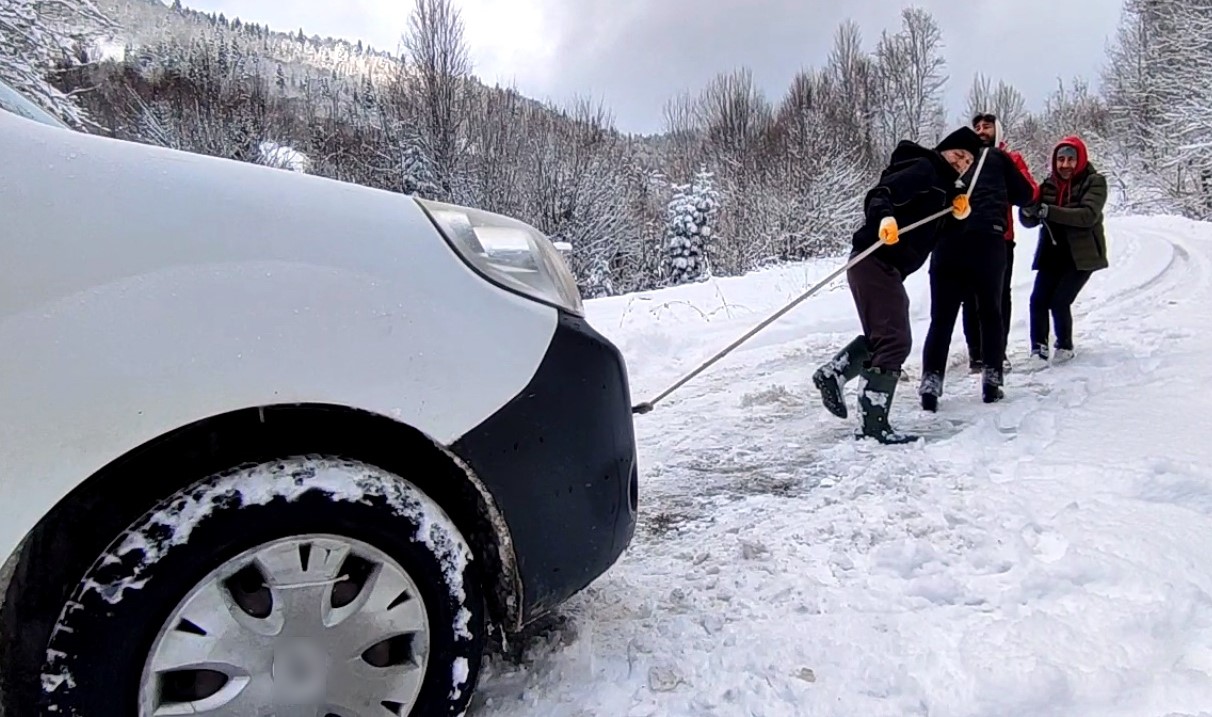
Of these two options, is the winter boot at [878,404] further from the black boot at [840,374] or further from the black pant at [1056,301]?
the black pant at [1056,301]

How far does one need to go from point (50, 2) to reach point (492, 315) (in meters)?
17.5

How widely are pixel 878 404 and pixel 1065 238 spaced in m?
2.64

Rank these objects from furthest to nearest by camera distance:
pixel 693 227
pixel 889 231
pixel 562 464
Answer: pixel 693 227, pixel 889 231, pixel 562 464

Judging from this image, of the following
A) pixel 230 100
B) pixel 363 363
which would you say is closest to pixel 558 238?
pixel 230 100

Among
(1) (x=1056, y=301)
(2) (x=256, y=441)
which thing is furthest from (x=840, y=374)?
(2) (x=256, y=441)

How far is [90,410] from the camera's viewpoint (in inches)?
47.8

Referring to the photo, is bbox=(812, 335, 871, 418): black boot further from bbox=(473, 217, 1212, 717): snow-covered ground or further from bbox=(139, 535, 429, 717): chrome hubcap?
bbox=(139, 535, 429, 717): chrome hubcap

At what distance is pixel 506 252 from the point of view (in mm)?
1789

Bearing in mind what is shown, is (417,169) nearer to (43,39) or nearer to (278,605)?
(43,39)

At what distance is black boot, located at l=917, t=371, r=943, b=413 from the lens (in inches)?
175

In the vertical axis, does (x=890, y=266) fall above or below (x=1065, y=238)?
below

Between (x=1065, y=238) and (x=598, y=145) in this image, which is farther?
(x=598, y=145)

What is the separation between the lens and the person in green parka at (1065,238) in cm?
515

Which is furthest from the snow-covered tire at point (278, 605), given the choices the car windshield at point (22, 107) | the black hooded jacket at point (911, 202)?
the black hooded jacket at point (911, 202)
